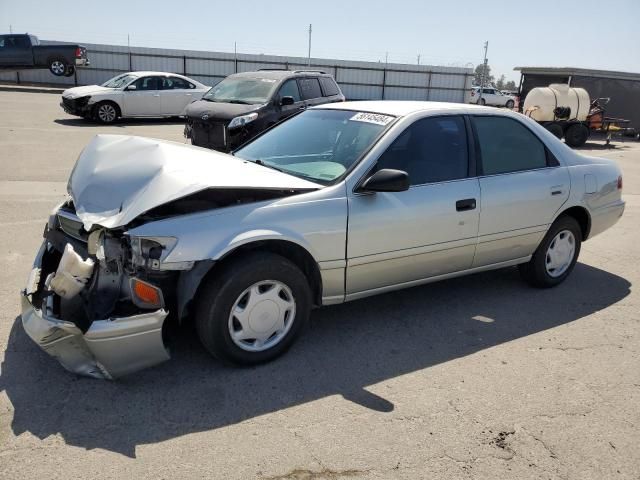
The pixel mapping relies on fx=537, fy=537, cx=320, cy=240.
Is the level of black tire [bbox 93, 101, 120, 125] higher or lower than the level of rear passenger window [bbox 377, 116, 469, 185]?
lower

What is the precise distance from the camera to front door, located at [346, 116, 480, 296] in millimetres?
3629

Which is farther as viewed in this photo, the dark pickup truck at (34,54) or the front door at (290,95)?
the dark pickup truck at (34,54)

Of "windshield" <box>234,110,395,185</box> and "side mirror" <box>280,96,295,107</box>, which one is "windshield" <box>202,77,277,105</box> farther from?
"windshield" <box>234,110,395,185</box>

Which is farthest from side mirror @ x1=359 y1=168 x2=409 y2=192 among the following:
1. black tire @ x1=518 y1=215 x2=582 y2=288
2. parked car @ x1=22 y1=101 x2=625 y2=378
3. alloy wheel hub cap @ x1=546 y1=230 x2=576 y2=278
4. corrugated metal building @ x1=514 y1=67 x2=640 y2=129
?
corrugated metal building @ x1=514 y1=67 x2=640 y2=129

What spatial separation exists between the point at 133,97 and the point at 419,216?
14134 mm

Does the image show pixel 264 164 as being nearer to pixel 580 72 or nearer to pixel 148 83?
pixel 148 83

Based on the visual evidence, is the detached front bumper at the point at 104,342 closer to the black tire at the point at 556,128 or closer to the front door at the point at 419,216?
the front door at the point at 419,216

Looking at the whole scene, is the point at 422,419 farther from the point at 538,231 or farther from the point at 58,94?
the point at 58,94

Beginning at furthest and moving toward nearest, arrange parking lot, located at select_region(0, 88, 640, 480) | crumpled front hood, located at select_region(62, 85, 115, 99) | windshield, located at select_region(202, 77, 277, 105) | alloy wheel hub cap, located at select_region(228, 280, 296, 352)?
1. crumpled front hood, located at select_region(62, 85, 115, 99)
2. windshield, located at select_region(202, 77, 277, 105)
3. alloy wheel hub cap, located at select_region(228, 280, 296, 352)
4. parking lot, located at select_region(0, 88, 640, 480)

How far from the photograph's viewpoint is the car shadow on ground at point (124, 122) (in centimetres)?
1505

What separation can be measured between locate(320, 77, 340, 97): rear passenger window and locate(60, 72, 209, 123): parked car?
7.05m

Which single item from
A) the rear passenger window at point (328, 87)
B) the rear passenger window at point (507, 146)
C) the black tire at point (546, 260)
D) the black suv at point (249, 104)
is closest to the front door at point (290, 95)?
the black suv at point (249, 104)

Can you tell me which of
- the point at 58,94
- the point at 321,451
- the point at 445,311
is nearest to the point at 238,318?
the point at 321,451

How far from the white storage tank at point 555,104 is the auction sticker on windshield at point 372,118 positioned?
15946mm
